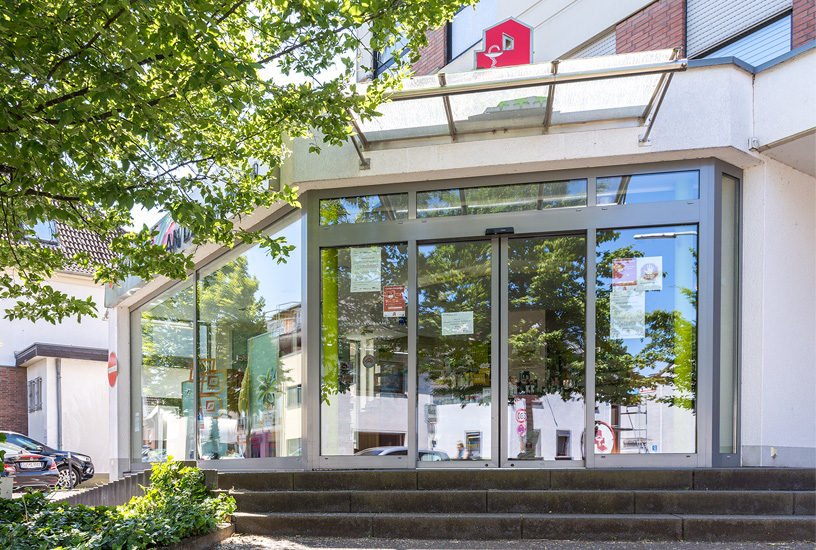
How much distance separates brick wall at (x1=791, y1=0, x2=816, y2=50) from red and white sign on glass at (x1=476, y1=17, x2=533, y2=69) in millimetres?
2661

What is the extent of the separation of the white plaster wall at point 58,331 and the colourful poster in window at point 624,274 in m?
16.7

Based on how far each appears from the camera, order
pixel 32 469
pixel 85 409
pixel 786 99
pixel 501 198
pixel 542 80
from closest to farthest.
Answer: pixel 542 80
pixel 786 99
pixel 501 198
pixel 32 469
pixel 85 409

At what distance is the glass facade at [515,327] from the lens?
6.98 meters

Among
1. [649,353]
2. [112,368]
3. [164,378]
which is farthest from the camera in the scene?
[112,368]

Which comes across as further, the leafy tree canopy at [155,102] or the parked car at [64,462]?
the parked car at [64,462]

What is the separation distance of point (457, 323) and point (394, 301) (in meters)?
0.73

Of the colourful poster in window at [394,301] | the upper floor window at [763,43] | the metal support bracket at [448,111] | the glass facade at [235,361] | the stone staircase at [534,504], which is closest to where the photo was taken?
the stone staircase at [534,504]

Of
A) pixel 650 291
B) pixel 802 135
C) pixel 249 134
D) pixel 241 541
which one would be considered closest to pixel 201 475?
pixel 241 541

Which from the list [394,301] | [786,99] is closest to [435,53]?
[394,301]

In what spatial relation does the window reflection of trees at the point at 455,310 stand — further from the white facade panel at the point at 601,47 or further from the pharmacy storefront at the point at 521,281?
the white facade panel at the point at 601,47

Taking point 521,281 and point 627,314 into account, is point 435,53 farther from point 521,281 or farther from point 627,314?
point 627,314

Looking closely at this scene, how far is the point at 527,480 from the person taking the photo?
6.68 m

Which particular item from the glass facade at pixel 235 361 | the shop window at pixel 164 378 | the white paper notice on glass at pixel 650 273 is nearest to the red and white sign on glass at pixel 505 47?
the white paper notice on glass at pixel 650 273

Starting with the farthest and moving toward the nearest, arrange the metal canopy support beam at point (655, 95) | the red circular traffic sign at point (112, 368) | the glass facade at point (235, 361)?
1. the red circular traffic sign at point (112, 368)
2. the glass facade at point (235, 361)
3. the metal canopy support beam at point (655, 95)
